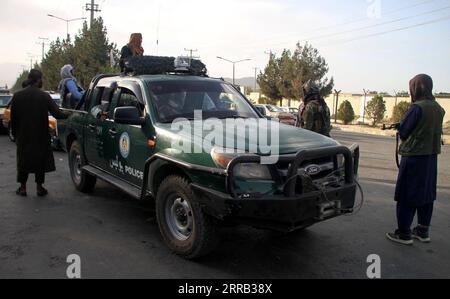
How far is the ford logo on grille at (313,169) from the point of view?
13.5 ft

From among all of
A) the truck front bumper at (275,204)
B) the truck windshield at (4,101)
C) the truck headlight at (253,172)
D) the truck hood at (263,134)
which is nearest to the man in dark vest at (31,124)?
the truck hood at (263,134)

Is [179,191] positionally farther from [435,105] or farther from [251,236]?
[435,105]

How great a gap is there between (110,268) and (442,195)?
20.9 feet

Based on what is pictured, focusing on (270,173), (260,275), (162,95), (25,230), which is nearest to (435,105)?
(270,173)

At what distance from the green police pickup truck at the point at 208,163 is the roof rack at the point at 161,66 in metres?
0.15

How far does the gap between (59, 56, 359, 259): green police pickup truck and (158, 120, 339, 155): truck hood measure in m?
0.01

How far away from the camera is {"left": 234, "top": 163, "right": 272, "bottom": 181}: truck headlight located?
3932 millimetres

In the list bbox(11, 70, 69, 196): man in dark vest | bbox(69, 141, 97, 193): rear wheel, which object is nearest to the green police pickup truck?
bbox(69, 141, 97, 193): rear wheel

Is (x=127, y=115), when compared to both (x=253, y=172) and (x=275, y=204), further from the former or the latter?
(x=275, y=204)

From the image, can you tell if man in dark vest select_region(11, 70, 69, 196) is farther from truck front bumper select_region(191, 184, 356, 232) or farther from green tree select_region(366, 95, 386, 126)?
green tree select_region(366, 95, 386, 126)

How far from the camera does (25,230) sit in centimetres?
514

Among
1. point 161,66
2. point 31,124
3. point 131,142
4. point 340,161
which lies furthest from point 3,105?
point 340,161

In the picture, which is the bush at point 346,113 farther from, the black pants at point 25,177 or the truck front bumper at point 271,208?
the truck front bumper at point 271,208

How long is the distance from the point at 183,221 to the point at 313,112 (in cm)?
319
